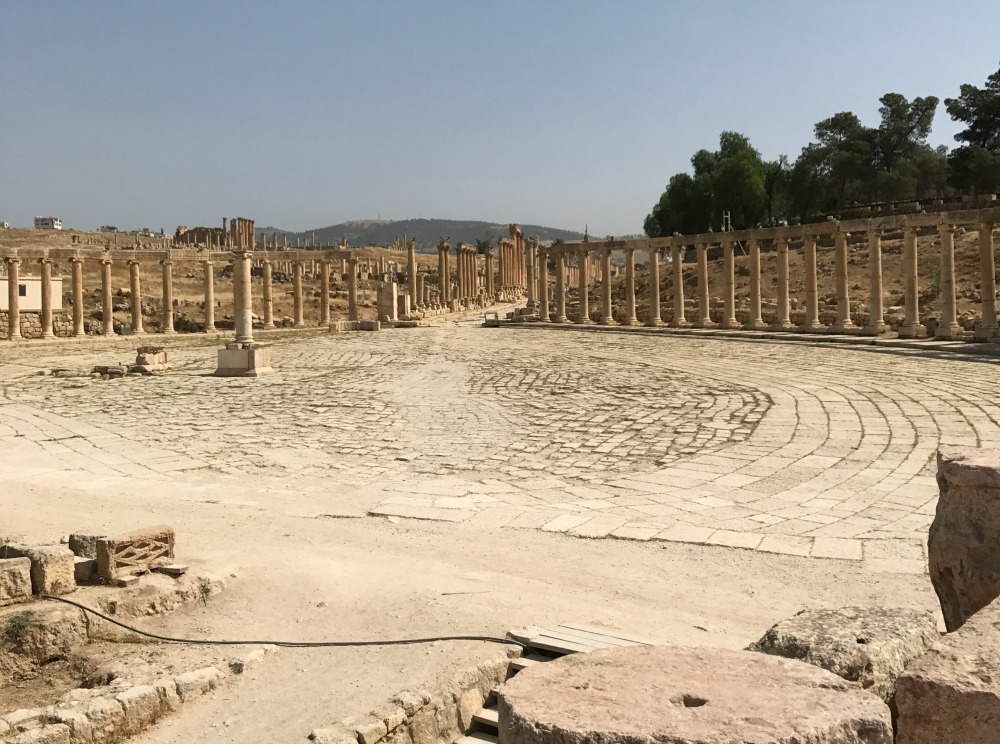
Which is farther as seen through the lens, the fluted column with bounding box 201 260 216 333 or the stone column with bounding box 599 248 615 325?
the fluted column with bounding box 201 260 216 333

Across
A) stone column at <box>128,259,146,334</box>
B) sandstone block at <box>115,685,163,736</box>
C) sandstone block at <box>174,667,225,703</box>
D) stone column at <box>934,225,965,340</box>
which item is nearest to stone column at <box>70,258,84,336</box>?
stone column at <box>128,259,146,334</box>

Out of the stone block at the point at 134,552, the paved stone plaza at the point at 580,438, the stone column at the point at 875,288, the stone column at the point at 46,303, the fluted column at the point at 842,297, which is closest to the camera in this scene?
the stone block at the point at 134,552

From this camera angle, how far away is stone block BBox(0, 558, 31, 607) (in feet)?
20.4

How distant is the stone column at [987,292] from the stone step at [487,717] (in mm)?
23052

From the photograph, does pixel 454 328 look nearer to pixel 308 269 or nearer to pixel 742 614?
pixel 742 614

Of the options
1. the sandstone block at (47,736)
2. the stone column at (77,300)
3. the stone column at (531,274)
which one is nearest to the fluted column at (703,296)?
the stone column at (531,274)

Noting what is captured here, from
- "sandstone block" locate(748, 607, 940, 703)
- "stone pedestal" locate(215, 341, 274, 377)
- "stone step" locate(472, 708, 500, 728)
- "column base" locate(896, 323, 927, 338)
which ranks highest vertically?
"column base" locate(896, 323, 927, 338)

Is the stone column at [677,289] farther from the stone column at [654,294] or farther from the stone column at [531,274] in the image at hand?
the stone column at [531,274]

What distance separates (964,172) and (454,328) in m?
37.7

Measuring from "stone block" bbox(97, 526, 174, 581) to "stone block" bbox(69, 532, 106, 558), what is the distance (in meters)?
0.21

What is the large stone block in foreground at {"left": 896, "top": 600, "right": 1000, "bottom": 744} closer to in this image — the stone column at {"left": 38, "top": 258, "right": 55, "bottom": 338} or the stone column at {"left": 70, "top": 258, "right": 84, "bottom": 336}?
the stone column at {"left": 38, "top": 258, "right": 55, "bottom": 338}

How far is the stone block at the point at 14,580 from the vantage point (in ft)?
20.4

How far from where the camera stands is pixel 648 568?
283 inches

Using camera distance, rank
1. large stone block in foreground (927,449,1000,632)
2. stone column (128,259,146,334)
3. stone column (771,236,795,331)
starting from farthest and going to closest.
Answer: stone column (128,259,146,334) < stone column (771,236,795,331) < large stone block in foreground (927,449,1000,632)
